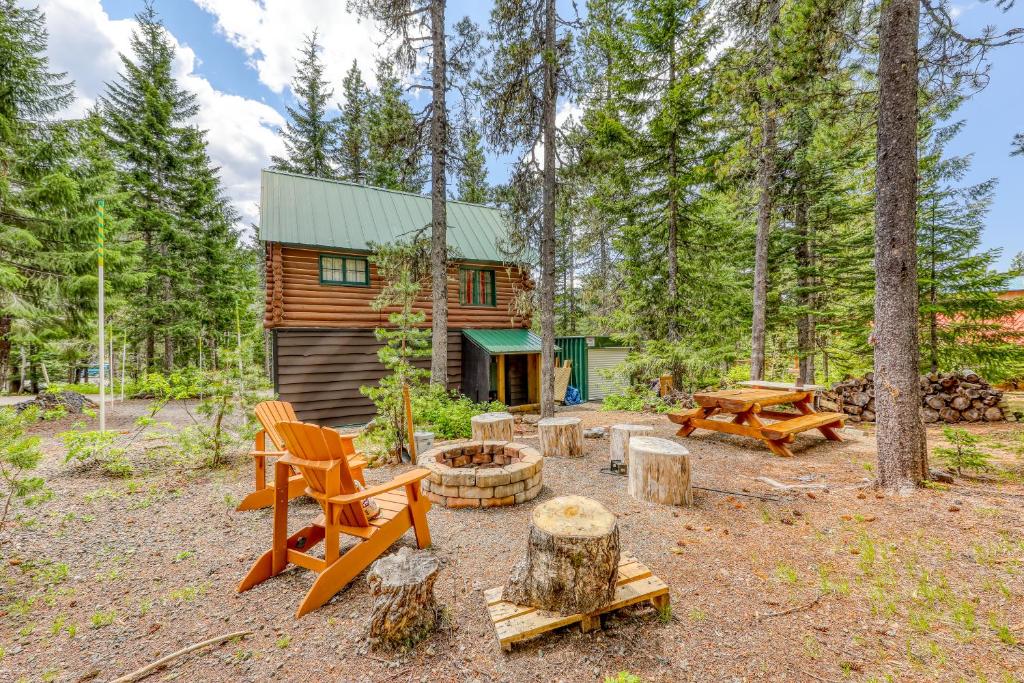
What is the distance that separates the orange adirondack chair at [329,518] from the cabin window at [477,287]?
28.7 feet

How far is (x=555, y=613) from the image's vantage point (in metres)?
2.13

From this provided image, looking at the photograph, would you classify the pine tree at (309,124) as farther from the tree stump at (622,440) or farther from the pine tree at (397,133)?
the tree stump at (622,440)

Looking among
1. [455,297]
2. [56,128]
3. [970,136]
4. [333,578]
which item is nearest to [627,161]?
[455,297]

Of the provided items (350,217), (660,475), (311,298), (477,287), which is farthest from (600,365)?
(660,475)

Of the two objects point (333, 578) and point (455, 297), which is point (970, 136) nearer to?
point (455, 297)

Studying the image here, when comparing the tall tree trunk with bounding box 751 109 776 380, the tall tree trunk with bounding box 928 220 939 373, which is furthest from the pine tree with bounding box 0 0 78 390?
the tall tree trunk with bounding box 928 220 939 373

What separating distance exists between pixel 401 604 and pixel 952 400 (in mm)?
10508

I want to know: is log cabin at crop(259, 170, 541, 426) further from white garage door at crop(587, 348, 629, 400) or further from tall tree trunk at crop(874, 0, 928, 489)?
tall tree trunk at crop(874, 0, 928, 489)

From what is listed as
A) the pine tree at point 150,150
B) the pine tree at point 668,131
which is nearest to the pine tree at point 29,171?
the pine tree at point 150,150

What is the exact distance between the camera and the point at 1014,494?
3633mm

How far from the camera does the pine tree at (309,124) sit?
19.0 meters

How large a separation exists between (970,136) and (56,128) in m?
21.6

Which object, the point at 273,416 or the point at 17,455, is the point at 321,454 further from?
the point at 17,455

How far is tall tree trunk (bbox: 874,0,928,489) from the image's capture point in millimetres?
3769
